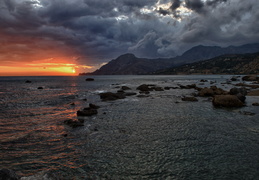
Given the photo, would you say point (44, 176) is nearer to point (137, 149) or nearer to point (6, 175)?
Answer: point (6, 175)

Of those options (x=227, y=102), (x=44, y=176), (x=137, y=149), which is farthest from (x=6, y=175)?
(x=227, y=102)

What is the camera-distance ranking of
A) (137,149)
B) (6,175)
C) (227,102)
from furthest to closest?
(227,102) < (137,149) < (6,175)

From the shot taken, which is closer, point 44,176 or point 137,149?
point 44,176

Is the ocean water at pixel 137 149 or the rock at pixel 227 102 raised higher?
the rock at pixel 227 102

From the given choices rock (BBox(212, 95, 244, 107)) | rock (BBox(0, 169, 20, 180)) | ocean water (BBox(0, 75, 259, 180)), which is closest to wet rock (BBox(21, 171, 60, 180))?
ocean water (BBox(0, 75, 259, 180))

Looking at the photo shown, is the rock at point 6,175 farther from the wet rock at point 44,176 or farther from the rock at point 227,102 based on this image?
the rock at point 227,102

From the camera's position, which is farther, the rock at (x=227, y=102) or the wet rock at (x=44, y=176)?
the rock at (x=227, y=102)

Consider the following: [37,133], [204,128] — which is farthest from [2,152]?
[204,128]

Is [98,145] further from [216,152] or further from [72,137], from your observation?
[216,152]

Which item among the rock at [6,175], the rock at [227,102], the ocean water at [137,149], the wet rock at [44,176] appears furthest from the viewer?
the rock at [227,102]

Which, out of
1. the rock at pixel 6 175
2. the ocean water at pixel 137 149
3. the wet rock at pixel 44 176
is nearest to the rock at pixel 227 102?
the ocean water at pixel 137 149

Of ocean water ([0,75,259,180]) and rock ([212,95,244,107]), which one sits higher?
rock ([212,95,244,107])

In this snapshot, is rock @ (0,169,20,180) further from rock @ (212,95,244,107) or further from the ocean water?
rock @ (212,95,244,107)

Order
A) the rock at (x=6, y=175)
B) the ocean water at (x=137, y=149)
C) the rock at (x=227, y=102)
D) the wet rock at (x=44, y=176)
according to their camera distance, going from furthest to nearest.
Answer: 1. the rock at (x=227, y=102)
2. the ocean water at (x=137, y=149)
3. the wet rock at (x=44, y=176)
4. the rock at (x=6, y=175)
